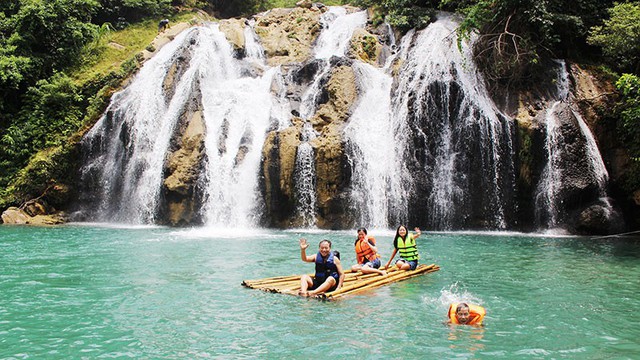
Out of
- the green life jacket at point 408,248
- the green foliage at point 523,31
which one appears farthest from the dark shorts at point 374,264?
the green foliage at point 523,31

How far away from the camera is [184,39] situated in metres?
28.8

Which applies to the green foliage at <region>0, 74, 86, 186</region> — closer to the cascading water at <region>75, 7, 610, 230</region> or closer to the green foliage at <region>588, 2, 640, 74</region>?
the cascading water at <region>75, 7, 610, 230</region>

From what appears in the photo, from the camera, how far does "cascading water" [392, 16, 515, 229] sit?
20.2m

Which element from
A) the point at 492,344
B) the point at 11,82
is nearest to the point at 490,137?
the point at 492,344

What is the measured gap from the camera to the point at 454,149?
21.0 m

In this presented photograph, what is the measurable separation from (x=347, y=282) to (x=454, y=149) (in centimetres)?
1284

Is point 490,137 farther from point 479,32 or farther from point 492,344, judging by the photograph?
point 492,344

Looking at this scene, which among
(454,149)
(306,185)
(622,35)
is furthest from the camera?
(306,185)

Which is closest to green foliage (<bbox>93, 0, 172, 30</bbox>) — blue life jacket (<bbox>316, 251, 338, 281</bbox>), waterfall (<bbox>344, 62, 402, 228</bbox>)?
waterfall (<bbox>344, 62, 402, 228</bbox>)

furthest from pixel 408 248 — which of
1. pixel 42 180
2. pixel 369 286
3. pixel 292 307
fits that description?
pixel 42 180

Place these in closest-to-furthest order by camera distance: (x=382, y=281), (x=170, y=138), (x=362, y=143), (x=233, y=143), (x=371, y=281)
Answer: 1. (x=371, y=281)
2. (x=382, y=281)
3. (x=362, y=143)
4. (x=170, y=138)
5. (x=233, y=143)

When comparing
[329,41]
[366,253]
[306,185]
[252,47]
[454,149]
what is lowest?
[366,253]

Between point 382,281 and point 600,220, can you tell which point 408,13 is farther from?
point 382,281

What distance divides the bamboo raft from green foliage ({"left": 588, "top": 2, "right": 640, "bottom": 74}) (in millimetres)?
14418
